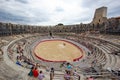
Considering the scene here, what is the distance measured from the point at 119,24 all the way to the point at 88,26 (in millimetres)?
14390

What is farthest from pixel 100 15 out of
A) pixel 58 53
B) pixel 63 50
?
pixel 58 53

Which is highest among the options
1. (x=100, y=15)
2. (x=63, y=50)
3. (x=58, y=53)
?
(x=100, y=15)

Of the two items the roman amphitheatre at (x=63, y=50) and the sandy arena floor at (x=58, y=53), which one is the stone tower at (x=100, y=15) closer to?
the roman amphitheatre at (x=63, y=50)

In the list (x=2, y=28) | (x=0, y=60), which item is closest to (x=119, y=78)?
(x=0, y=60)

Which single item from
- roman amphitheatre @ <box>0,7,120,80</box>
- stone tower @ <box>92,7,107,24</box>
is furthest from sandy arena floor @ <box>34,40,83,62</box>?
stone tower @ <box>92,7,107,24</box>

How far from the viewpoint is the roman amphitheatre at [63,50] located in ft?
36.0

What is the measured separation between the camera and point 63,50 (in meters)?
27.5

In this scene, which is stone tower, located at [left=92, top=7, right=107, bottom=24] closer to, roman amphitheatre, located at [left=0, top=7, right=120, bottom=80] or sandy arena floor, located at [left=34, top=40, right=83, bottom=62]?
roman amphitheatre, located at [left=0, top=7, right=120, bottom=80]

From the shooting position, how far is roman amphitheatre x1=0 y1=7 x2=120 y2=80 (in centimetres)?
1098

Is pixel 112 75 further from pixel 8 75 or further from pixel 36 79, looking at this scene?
pixel 8 75

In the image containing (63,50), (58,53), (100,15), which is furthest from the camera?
(100,15)

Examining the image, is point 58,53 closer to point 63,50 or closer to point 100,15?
point 63,50

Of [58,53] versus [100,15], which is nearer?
[58,53]

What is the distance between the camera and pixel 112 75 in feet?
32.7
